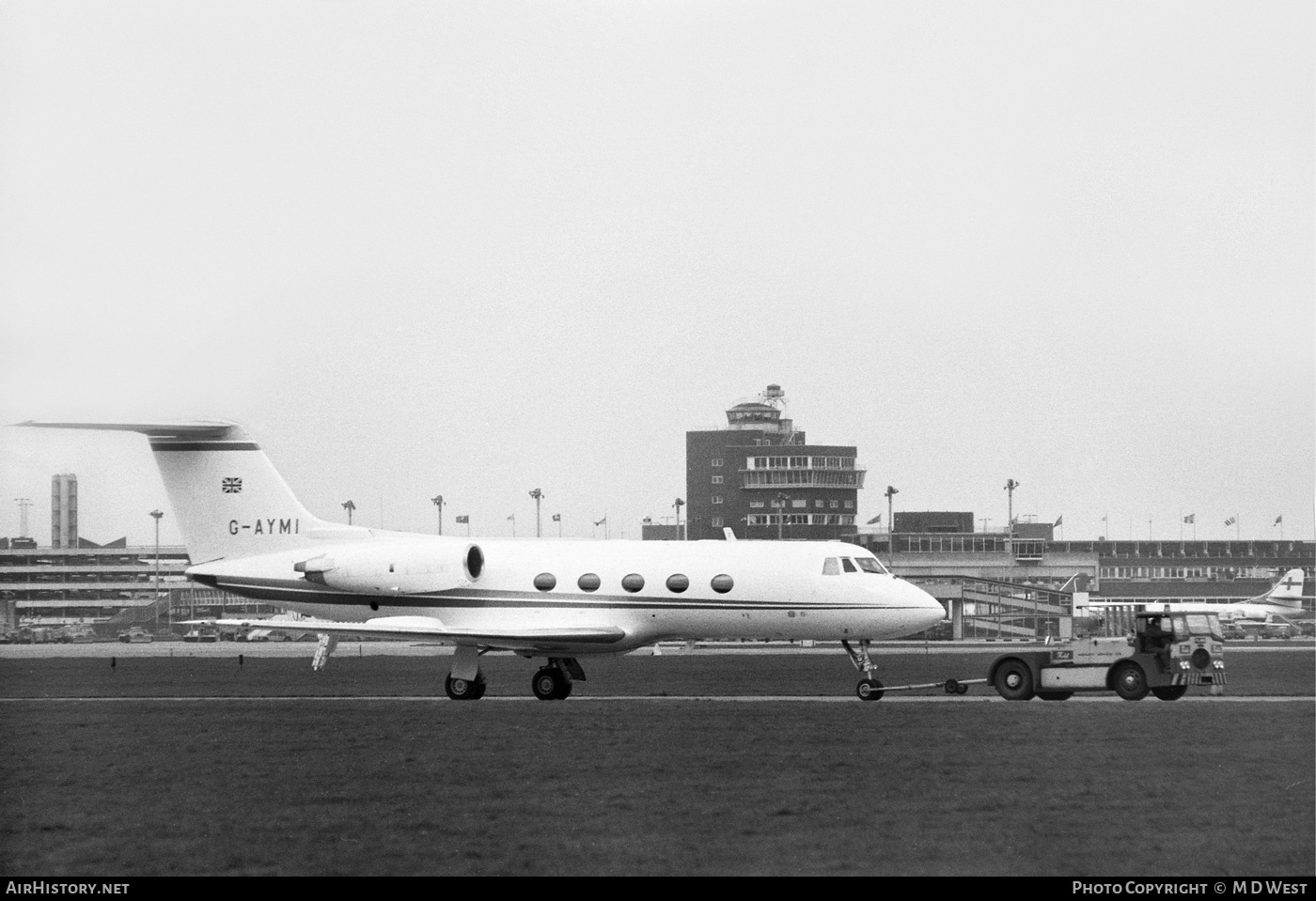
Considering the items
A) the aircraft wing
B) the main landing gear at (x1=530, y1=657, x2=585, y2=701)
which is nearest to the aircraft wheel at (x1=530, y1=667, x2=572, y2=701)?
the main landing gear at (x1=530, y1=657, x2=585, y2=701)

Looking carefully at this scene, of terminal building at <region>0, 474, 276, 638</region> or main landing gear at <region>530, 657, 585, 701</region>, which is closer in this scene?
main landing gear at <region>530, 657, 585, 701</region>

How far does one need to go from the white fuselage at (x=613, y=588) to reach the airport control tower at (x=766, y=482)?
9759cm

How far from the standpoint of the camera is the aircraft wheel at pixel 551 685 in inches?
1379

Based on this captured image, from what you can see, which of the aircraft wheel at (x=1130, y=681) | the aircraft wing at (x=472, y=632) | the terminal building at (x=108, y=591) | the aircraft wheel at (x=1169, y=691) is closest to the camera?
the aircraft wheel at (x=1130, y=681)

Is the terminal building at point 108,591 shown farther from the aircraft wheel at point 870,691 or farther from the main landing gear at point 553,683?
the aircraft wheel at point 870,691

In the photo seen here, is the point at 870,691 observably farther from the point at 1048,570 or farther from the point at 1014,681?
the point at 1048,570

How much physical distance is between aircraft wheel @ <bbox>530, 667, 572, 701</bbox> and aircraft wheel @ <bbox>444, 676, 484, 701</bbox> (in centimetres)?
128

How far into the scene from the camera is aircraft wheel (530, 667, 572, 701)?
3503cm

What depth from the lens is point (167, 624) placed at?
117 m

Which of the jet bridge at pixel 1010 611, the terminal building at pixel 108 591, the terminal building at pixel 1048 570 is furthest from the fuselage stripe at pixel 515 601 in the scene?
the terminal building at pixel 108 591

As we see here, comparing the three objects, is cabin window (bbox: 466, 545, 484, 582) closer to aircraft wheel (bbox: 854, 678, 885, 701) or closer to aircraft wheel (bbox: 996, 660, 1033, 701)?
aircraft wheel (bbox: 854, 678, 885, 701)

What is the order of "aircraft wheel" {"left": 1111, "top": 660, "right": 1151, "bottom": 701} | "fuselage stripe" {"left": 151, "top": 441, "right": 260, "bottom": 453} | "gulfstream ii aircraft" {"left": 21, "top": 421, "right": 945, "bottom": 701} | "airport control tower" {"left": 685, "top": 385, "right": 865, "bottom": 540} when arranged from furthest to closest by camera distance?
"airport control tower" {"left": 685, "top": 385, "right": 865, "bottom": 540} < "fuselage stripe" {"left": 151, "top": 441, "right": 260, "bottom": 453} < "gulfstream ii aircraft" {"left": 21, "top": 421, "right": 945, "bottom": 701} < "aircraft wheel" {"left": 1111, "top": 660, "right": 1151, "bottom": 701}
